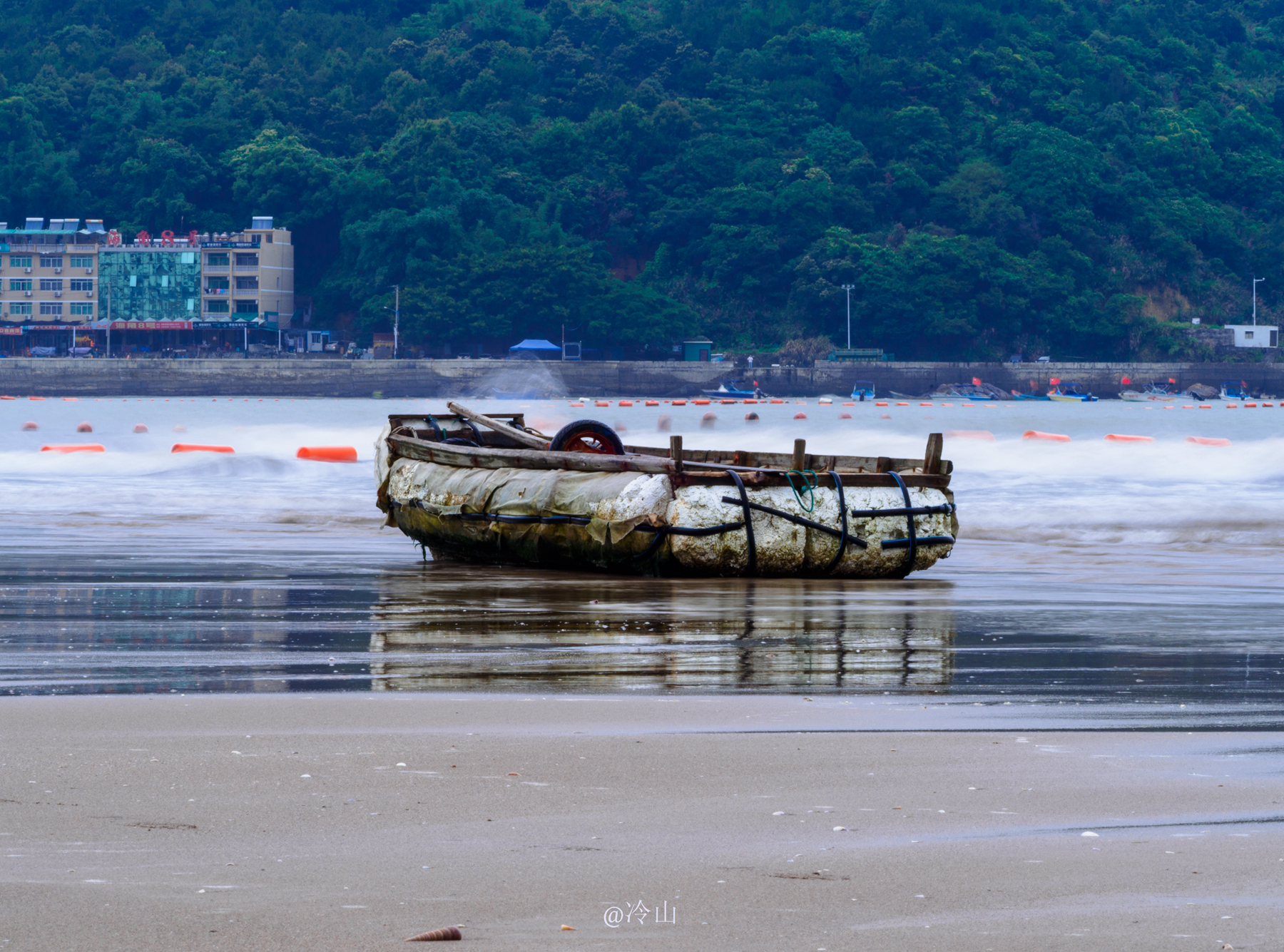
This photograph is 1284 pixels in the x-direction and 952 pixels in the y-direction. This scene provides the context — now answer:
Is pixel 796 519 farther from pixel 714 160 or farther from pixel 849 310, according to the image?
pixel 714 160

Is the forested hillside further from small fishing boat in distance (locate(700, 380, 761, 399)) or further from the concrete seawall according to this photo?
small fishing boat in distance (locate(700, 380, 761, 399))

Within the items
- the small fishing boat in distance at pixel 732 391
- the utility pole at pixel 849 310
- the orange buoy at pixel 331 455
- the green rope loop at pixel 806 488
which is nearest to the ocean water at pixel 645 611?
the green rope loop at pixel 806 488

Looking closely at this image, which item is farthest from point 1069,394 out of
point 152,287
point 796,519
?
point 796,519

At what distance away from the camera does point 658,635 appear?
30.2 ft

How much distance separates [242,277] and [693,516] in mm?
130293

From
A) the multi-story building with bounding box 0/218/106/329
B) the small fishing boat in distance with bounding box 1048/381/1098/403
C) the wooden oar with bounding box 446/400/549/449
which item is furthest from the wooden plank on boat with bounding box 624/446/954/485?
the multi-story building with bounding box 0/218/106/329

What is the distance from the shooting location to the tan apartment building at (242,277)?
13662cm

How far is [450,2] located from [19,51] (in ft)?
148

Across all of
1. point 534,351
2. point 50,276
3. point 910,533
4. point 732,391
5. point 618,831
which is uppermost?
point 50,276

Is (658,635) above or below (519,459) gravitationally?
below

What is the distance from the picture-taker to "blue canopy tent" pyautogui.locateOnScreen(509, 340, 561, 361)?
124m

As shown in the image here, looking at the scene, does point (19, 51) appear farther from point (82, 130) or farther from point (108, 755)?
point (108, 755)

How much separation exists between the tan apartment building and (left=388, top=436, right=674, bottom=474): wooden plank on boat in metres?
124

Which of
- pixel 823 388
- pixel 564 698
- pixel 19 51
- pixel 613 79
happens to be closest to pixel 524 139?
pixel 613 79
